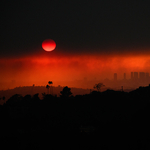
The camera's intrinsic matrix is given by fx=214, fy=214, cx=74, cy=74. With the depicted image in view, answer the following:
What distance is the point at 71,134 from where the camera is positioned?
62.3 metres

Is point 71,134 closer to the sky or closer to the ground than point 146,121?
closer to the ground

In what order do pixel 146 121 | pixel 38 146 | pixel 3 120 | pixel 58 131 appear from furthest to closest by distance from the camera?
pixel 3 120 → pixel 58 131 → pixel 146 121 → pixel 38 146

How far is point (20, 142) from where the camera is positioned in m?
57.7

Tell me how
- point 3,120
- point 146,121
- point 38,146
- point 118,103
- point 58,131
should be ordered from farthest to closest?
point 118,103, point 3,120, point 58,131, point 146,121, point 38,146

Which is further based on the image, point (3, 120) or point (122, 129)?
point (3, 120)

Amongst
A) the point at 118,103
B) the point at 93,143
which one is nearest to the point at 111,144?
the point at 93,143

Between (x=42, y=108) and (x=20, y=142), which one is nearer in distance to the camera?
(x=20, y=142)

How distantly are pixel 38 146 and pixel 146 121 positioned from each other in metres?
30.3

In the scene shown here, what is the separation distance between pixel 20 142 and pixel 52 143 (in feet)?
28.2

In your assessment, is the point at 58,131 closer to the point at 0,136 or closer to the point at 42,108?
the point at 0,136

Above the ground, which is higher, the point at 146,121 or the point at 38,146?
the point at 146,121

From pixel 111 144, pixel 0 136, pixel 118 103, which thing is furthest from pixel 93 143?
pixel 118 103

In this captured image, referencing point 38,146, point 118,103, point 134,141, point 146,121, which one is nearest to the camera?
point 134,141

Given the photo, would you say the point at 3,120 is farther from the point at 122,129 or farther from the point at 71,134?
the point at 122,129
